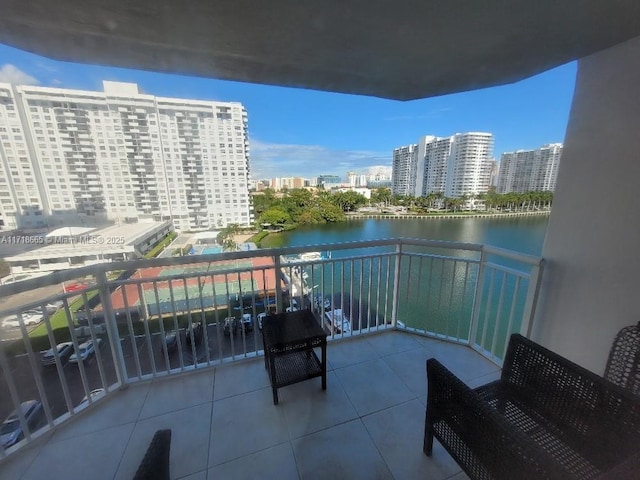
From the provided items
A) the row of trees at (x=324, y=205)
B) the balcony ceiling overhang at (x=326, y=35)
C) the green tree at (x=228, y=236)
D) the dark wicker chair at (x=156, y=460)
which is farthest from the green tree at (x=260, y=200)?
the dark wicker chair at (x=156, y=460)

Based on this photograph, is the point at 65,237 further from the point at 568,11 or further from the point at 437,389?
the point at 568,11

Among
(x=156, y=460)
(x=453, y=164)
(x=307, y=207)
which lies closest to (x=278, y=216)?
(x=307, y=207)

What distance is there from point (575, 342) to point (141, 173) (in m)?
3.61

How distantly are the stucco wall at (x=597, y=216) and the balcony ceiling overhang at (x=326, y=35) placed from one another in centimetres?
24

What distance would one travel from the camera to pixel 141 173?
2145 millimetres

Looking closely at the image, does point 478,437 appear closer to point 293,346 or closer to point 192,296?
A: point 293,346

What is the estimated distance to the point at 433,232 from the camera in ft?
45.2

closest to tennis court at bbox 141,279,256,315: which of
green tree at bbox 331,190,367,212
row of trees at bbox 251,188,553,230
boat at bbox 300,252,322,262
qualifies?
boat at bbox 300,252,322,262

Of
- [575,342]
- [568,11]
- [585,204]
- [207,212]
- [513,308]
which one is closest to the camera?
[568,11]

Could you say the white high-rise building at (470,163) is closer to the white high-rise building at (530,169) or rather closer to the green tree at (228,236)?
the white high-rise building at (530,169)

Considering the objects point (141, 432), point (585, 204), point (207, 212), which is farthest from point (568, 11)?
point (141, 432)

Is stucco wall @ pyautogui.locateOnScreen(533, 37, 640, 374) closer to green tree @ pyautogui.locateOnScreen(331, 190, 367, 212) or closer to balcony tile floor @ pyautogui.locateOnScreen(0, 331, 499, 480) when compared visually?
balcony tile floor @ pyautogui.locateOnScreen(0, 331, 499, 480)

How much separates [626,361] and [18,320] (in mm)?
3274

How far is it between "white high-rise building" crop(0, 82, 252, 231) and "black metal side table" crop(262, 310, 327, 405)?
1.38 metres
